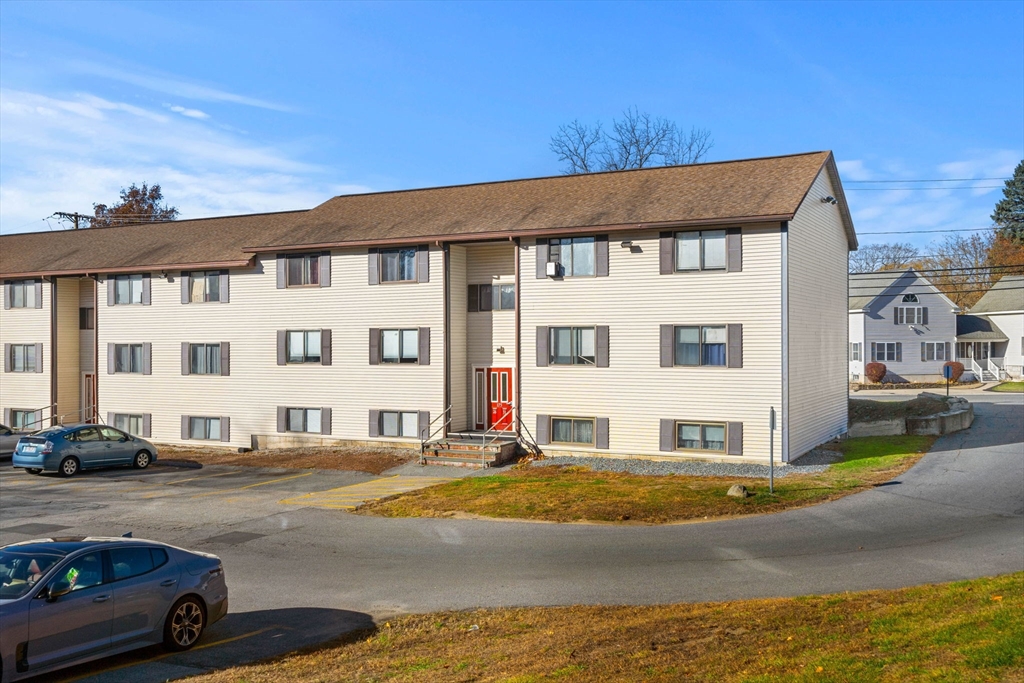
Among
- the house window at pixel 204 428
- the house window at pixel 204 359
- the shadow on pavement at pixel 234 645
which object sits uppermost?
the house window at pixel 204 359

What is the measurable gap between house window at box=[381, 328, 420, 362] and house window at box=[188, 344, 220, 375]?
8.00 m

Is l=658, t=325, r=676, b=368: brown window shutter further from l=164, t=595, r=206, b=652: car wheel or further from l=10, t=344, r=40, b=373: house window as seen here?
l=10, t=344, r=40, b=373: house window

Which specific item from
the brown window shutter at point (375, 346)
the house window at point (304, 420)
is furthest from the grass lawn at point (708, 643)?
the house window at point (304, 420)

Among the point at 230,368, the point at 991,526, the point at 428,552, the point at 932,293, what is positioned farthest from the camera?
the point at 932,293

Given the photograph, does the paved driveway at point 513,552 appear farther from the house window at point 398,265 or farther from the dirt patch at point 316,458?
the house window at point 398,265

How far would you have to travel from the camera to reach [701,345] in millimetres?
26281

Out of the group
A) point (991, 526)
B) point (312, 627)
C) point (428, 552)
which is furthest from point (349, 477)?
point (991, 526)

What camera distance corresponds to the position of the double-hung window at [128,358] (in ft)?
119

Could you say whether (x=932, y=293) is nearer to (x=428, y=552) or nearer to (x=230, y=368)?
(x=230, y=368)

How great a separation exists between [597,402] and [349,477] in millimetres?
8271

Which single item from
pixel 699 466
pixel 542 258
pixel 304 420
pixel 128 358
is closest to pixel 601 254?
pixel 542 258

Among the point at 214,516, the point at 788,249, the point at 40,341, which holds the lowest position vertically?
the point at 214,516

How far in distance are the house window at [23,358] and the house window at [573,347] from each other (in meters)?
25.2

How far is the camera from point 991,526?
17469 millimetres
